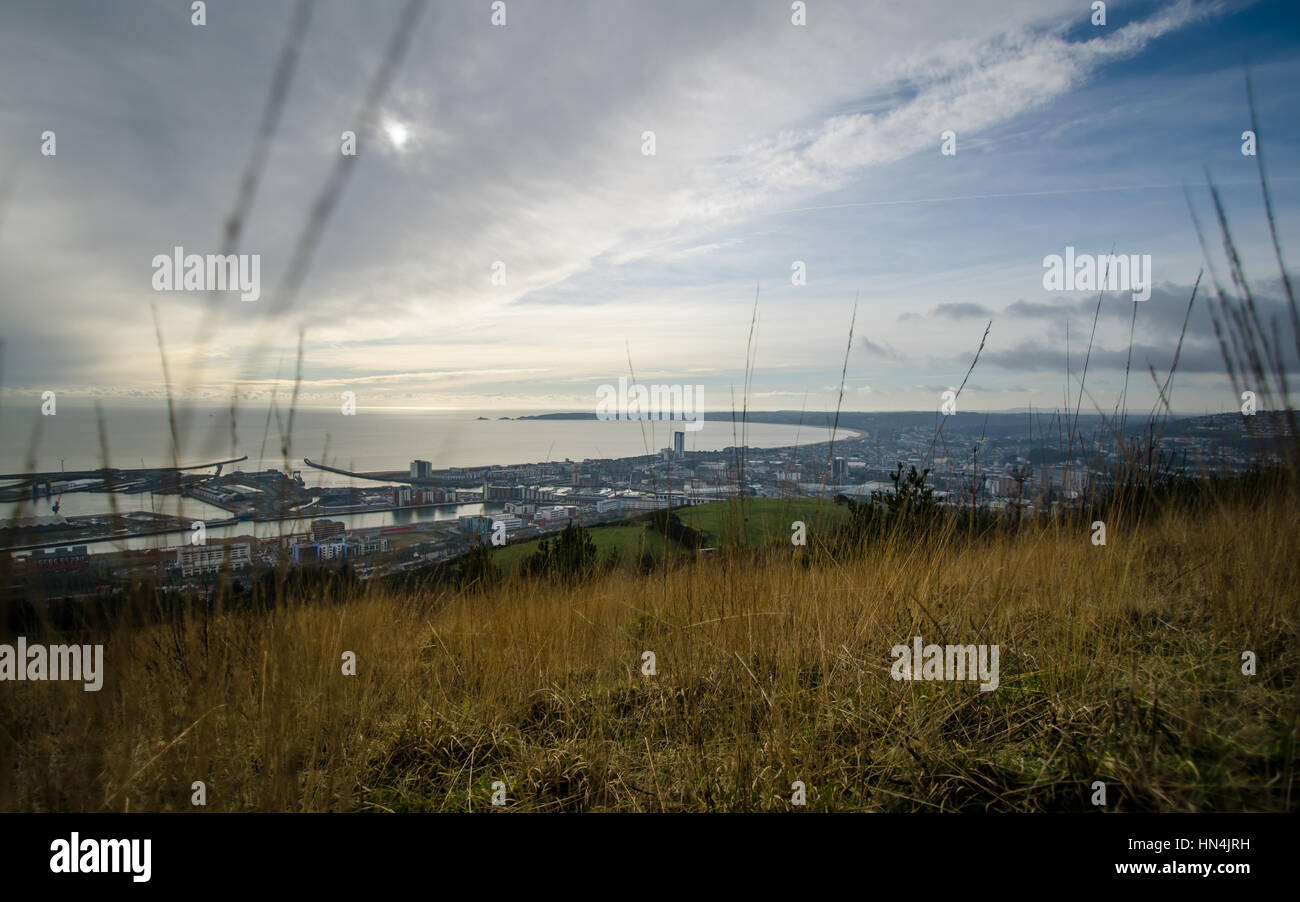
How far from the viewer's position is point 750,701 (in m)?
1.84

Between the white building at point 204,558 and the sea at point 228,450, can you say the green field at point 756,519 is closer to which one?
the sea at point 228,450

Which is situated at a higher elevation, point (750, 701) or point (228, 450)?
point (228, 450)

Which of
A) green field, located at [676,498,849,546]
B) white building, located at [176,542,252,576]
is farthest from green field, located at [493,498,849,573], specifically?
white building, located at [176,542,252,576]

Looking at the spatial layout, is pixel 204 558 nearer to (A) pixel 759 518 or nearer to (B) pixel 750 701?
(B) pixel 750 701

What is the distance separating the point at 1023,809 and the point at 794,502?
2019 mm

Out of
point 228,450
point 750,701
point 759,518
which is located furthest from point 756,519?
point 228,450

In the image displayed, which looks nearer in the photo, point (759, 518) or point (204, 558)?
point (204, 558)

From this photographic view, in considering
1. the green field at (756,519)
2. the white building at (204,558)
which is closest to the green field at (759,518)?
the green field at (756,519)

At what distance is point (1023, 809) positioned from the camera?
133 cm

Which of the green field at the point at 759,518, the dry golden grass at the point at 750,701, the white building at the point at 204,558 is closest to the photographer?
the dry golden grass at the point at 750,701

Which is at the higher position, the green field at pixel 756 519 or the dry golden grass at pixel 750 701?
the green field at pixel 756 519

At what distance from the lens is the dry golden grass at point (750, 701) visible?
4.60 ft
